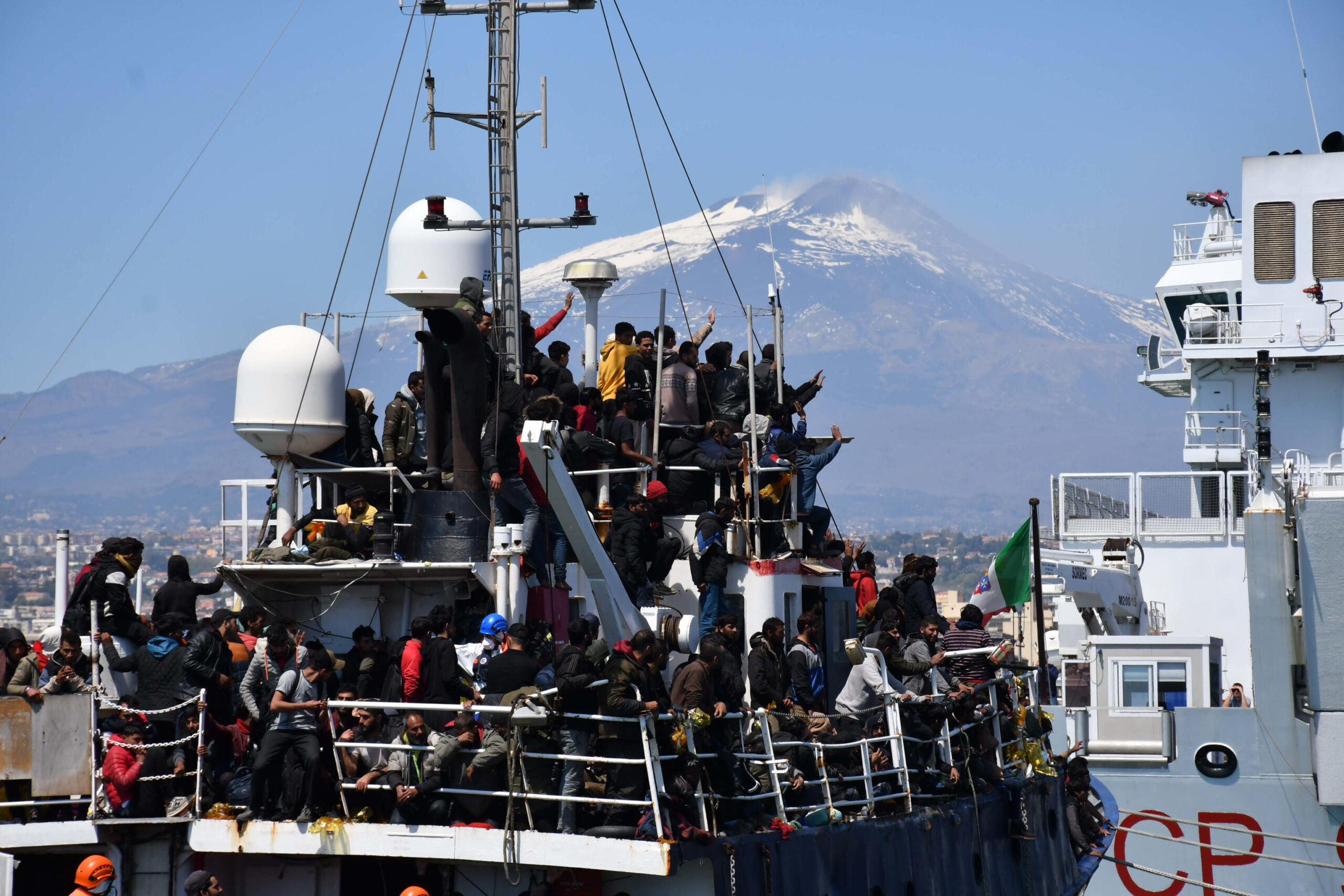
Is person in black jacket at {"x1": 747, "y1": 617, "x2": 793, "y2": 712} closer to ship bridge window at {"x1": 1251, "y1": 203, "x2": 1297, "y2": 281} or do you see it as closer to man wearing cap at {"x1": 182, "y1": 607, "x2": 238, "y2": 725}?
man wearing cap at {"x1": 182, "y1": 607, "x2": 238, "y2": 725}

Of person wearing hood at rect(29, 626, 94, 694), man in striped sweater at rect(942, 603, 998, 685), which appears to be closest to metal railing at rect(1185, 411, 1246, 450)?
man in striped sweater at rect(942, 603, 998, 685)

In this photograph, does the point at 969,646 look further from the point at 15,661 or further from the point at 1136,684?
the point at 1136,684

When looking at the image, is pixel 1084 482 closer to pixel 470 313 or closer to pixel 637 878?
pixel 470 313

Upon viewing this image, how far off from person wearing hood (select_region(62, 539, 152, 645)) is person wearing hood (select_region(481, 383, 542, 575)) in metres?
3.07

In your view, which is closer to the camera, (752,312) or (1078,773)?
(752,312)

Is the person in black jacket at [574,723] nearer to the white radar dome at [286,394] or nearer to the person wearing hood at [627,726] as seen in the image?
the person wearing hood at [627,726]

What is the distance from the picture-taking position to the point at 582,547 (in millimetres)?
13109

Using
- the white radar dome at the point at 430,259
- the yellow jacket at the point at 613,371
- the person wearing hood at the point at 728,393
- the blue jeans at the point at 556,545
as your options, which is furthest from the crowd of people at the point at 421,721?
the white radar dome at the point at 430,259

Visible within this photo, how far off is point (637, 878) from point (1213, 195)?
31.3 meters

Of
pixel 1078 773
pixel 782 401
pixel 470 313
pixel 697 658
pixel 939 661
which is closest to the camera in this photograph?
pixel 697 658

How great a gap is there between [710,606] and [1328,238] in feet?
71.5

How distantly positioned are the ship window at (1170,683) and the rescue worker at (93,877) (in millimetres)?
18322

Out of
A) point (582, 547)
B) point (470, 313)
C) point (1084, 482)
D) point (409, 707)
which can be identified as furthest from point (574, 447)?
point (1084, 482)

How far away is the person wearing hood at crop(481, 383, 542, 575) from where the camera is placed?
14.3 m
